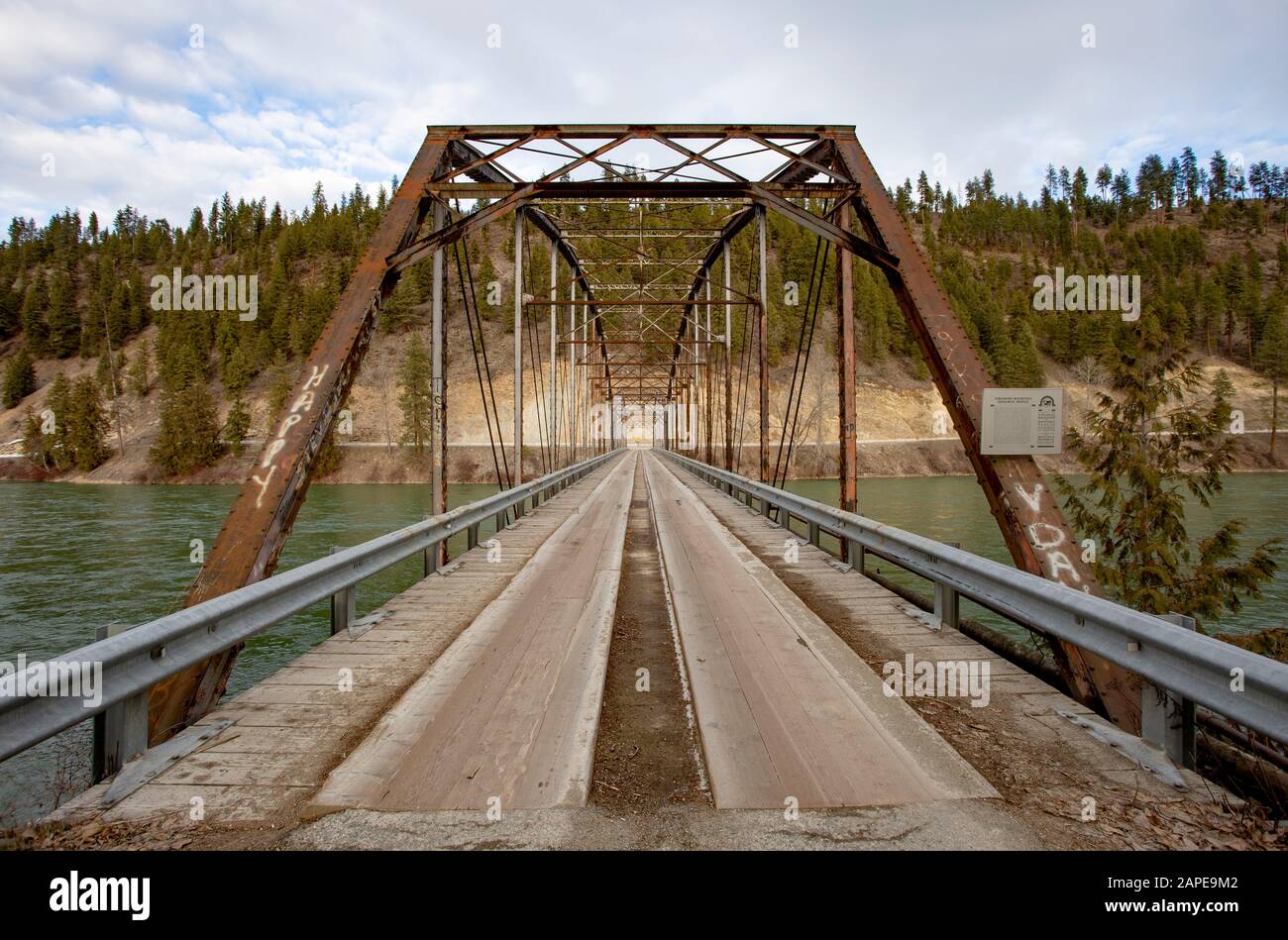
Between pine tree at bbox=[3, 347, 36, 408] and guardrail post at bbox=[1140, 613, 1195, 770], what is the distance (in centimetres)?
12244

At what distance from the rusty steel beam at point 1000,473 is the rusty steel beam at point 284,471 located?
485cm

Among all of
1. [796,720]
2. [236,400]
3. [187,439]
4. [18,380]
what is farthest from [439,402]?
[18,380]

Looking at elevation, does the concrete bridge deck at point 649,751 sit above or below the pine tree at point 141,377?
below

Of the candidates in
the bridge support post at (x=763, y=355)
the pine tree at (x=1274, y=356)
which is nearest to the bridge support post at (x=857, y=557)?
the bridge support post at (x=763, y=355)

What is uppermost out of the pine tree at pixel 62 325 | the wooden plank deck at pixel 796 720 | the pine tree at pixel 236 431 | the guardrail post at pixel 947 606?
the pine tree at pixel 62 325

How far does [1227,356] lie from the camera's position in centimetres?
9100

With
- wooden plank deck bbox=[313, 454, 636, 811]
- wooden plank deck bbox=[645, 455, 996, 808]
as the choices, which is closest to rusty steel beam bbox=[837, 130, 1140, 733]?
wooden plank deck bbox=[645, 455, 996, 808]

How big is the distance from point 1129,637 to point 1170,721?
1.27 feet

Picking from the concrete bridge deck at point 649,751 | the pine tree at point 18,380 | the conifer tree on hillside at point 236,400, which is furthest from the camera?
the pine tree at point 18,380

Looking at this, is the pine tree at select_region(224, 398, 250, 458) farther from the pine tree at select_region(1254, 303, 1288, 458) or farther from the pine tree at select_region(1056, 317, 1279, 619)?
the pine tree at select_region(1254, 303, 1288, 458)

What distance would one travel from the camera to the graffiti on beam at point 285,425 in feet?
15.6

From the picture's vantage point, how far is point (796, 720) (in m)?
3.25

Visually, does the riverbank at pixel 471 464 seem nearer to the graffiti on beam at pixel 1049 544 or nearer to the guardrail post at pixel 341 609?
the guardrail post at pixel 341 609
